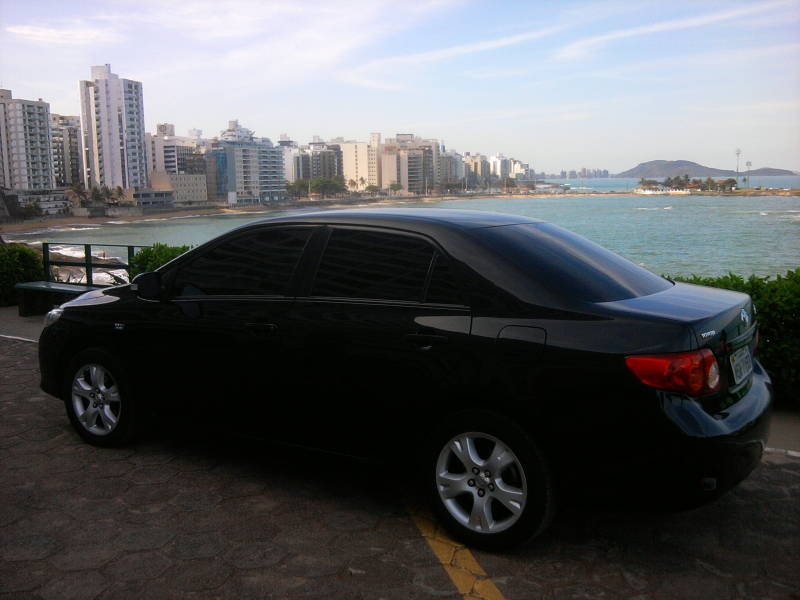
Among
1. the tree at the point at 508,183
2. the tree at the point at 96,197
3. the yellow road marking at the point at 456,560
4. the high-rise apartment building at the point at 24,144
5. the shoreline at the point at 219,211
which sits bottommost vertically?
the yellow road marking at the point at 456,560

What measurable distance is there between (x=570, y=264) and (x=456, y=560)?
1515mm

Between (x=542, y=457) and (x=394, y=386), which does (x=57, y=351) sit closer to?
(x=394, y=386)

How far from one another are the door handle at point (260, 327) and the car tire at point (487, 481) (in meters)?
1.12

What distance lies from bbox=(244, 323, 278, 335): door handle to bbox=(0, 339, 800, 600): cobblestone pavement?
95 cm

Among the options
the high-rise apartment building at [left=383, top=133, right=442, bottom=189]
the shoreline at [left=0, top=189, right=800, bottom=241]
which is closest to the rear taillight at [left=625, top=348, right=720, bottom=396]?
the shoreline at [left=0, top=189, right=800, bottom=241]

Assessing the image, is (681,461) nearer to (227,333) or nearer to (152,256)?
(227,333)

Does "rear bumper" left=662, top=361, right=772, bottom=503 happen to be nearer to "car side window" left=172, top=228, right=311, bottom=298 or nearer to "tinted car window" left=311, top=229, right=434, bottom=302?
"tinted car window" left=311, top=229, right=434, bottom=302

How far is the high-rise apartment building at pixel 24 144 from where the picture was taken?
340ft

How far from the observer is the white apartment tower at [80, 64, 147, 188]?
567ft

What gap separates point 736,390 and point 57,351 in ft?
14.3

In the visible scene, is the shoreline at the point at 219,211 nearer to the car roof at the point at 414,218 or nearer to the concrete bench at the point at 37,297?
the concrete bench at the point at 37,297

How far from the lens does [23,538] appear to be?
3467 mm

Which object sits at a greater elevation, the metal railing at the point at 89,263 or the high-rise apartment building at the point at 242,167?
the high-rise apartment building at the point at 242,167

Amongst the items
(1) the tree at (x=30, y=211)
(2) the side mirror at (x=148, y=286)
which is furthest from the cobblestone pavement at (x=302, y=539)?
(1) the tree at (x=30, y=211)
